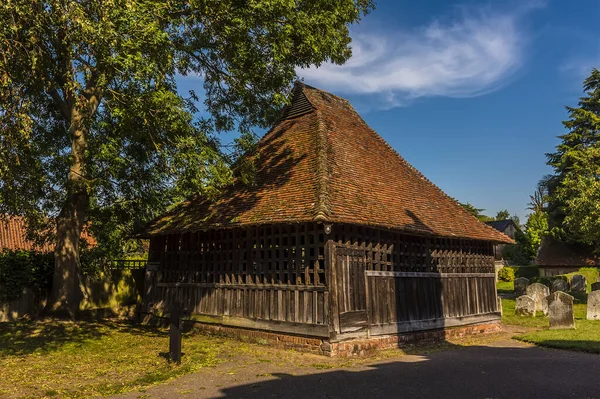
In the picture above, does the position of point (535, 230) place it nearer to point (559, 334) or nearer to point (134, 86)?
point (559, 334)

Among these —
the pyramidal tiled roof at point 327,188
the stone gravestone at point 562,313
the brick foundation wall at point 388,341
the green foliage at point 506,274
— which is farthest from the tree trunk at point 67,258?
the green foliage at point 506,274

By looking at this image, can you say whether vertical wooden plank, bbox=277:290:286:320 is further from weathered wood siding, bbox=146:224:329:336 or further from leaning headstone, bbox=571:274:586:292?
leaning headstone, bbox=571:274:586:292

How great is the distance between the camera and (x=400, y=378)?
25.9 ft

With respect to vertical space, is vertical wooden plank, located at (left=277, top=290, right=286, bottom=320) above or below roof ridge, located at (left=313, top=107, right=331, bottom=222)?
below

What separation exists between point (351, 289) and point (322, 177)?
2.97 meters

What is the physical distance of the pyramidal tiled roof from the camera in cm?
1099

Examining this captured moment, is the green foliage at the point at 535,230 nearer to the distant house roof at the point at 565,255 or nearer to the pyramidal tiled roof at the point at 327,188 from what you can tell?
the distant house roof at the point at 565,255

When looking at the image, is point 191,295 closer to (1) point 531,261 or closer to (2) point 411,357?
(2) point 411,357

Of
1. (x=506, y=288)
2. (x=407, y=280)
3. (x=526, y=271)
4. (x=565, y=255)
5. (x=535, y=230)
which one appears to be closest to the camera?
(x=407, y=280)

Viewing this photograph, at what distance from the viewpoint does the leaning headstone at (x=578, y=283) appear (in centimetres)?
3017

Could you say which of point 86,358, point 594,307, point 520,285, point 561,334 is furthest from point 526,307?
point 86,358

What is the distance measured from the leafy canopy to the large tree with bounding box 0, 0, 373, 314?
35 millimetres

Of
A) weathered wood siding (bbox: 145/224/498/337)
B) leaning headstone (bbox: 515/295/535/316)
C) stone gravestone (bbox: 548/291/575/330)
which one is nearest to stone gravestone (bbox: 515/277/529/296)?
leaning headstone (bbox: 515/295/535/316)

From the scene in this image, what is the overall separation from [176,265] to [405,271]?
7529mm
